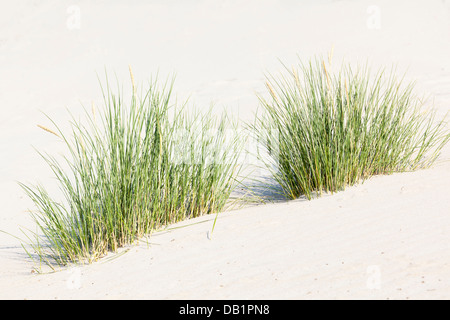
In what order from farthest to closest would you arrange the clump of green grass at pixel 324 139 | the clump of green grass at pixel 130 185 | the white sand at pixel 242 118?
1. the clump of green grass at pixel 324 139
2. the clump of green grass at pixel 130 185
3. the white sand at pixel 242 118

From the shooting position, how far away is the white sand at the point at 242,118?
90.6 inches

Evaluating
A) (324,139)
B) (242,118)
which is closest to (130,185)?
(324,139)

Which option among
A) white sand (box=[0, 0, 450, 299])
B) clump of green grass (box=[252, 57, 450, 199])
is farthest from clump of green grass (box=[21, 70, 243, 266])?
clump of green grass (box=[252, 57, 450, 199])

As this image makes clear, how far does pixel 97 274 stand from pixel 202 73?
23.0ft

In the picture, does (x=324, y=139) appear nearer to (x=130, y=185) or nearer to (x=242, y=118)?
(x=130, y=185)

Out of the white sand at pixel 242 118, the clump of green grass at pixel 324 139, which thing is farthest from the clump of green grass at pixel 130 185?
the clump of green grass at pixel 324 139

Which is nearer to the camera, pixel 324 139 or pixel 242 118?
pixel 324 139

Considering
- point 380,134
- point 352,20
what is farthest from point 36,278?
point 352,20

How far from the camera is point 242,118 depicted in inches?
251

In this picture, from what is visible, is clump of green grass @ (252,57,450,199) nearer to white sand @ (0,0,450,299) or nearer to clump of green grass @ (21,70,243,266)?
white sand @ (0,0,450,299)

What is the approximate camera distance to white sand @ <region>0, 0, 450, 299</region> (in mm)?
2301

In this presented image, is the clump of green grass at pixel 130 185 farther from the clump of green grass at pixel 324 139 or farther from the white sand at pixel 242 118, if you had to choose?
the clump of green grass at pixel 324 139

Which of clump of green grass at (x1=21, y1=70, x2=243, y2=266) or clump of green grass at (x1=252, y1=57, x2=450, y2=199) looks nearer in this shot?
clump of green grass at (x1=21, y1=70, x2=243, y2=266)
